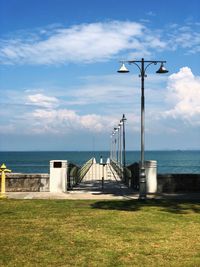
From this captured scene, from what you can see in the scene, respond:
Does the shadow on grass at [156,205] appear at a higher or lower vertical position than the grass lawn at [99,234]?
higher

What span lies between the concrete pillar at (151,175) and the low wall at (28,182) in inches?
186

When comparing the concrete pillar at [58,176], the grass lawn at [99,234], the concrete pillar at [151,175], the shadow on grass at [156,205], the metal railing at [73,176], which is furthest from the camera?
the metal railing at [73,176]

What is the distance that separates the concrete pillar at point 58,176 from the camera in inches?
820

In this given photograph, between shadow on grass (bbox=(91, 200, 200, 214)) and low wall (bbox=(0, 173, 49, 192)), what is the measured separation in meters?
4.83

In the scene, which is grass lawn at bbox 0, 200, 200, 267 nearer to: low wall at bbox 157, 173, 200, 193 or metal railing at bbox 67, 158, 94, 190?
low wall at bbox 157, 173, 200, 193

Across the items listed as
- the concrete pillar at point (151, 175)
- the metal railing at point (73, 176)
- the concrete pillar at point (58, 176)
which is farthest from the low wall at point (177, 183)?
the metal railing at point (73, 176)

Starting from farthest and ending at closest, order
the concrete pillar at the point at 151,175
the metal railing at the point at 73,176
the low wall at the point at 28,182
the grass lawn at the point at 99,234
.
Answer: the metal railing at the point at 73,176 < the low wall at the point at 28,182 < the concrete pillar at the point at 151,175 < the grass lawn at the point at 99,234

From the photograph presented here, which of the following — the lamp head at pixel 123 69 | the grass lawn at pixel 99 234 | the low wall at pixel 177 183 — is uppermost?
the lamp head at pixel 123 69

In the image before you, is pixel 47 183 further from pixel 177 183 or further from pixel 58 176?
pixel 177 183

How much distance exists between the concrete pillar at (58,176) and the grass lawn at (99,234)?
4687mm

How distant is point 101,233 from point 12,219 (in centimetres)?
318

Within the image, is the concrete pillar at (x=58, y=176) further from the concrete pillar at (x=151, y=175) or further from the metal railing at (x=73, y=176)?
the concrete pillar at (x=151, y=175)

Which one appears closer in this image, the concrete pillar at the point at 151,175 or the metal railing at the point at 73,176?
the concrete pillar at the point at 151,175

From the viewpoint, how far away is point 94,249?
918 cm
